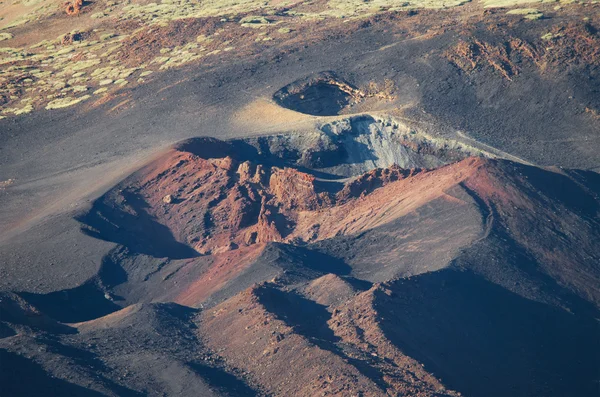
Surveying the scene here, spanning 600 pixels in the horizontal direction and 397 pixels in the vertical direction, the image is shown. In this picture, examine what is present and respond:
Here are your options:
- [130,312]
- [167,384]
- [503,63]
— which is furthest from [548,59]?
[167,384]

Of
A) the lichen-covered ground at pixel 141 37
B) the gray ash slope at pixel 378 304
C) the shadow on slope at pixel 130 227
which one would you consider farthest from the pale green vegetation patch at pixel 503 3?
the shadow on slope at pixel 130 227

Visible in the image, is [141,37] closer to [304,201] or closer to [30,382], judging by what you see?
[304,201]

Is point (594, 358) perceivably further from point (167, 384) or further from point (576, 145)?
point (576, 145)

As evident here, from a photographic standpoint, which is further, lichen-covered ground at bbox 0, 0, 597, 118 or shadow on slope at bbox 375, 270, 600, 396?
lichen-covered ground at bbox 0, 0, 597, 118

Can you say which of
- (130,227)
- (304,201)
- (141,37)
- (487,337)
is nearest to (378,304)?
(487,337)

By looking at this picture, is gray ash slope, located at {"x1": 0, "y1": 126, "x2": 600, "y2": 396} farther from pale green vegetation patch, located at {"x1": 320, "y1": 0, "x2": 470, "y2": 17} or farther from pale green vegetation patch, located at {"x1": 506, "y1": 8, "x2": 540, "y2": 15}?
pale green vegetation patch, located at {"x1": 320, "y1": 0, "x2": 470, "y2": 17}

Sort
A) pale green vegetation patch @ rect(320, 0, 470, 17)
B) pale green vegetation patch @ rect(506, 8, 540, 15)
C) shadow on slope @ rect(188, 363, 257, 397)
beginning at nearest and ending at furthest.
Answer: shadow on slope @ rect(188, 363, 257, 397) < pale green vegetation patch @ rect(506, 8, 540, 15) < pale green vegetation patch @ rect(320, 0, 470, 17)

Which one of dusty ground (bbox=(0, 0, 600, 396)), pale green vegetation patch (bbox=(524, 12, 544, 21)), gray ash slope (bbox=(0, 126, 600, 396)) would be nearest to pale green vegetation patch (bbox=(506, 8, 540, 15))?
dusty ground (bbox=(0, 0, 600, 396))
